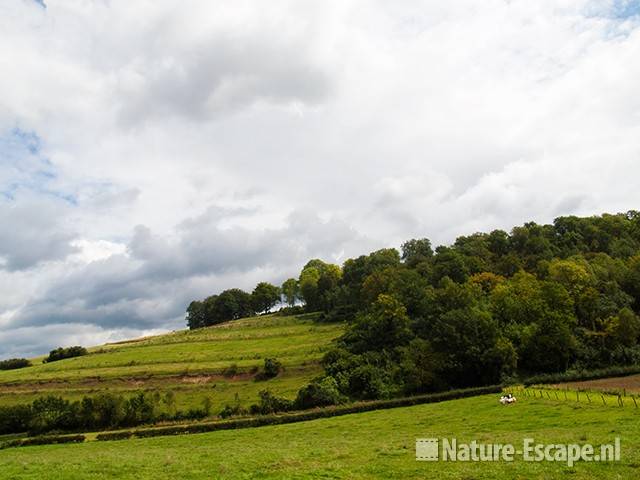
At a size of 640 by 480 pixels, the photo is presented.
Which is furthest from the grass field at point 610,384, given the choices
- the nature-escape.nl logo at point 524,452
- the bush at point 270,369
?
the bush at point 270,369

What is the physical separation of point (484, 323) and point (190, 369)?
63.9 meters

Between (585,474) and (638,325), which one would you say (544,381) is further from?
(585,474)

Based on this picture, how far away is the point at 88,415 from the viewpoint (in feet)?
244

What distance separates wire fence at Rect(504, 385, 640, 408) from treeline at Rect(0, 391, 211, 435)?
157ft

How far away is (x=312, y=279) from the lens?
595 ft

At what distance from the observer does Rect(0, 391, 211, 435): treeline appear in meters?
73.9

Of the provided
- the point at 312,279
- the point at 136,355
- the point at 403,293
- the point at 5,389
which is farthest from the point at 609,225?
the point at 5,389

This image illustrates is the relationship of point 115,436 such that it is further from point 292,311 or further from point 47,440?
point 292,311

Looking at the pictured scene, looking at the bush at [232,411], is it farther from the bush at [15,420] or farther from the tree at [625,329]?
the tree at [625,329]

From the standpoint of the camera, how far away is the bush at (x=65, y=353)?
138m

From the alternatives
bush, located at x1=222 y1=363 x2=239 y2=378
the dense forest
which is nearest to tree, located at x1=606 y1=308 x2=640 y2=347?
the dense forest

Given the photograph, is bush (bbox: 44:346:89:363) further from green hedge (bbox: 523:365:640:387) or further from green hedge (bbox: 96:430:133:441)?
green hedge (bbox: 523:365:640:387)

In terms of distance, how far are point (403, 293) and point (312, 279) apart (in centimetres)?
6463

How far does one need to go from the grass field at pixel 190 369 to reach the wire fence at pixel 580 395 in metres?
39.6
